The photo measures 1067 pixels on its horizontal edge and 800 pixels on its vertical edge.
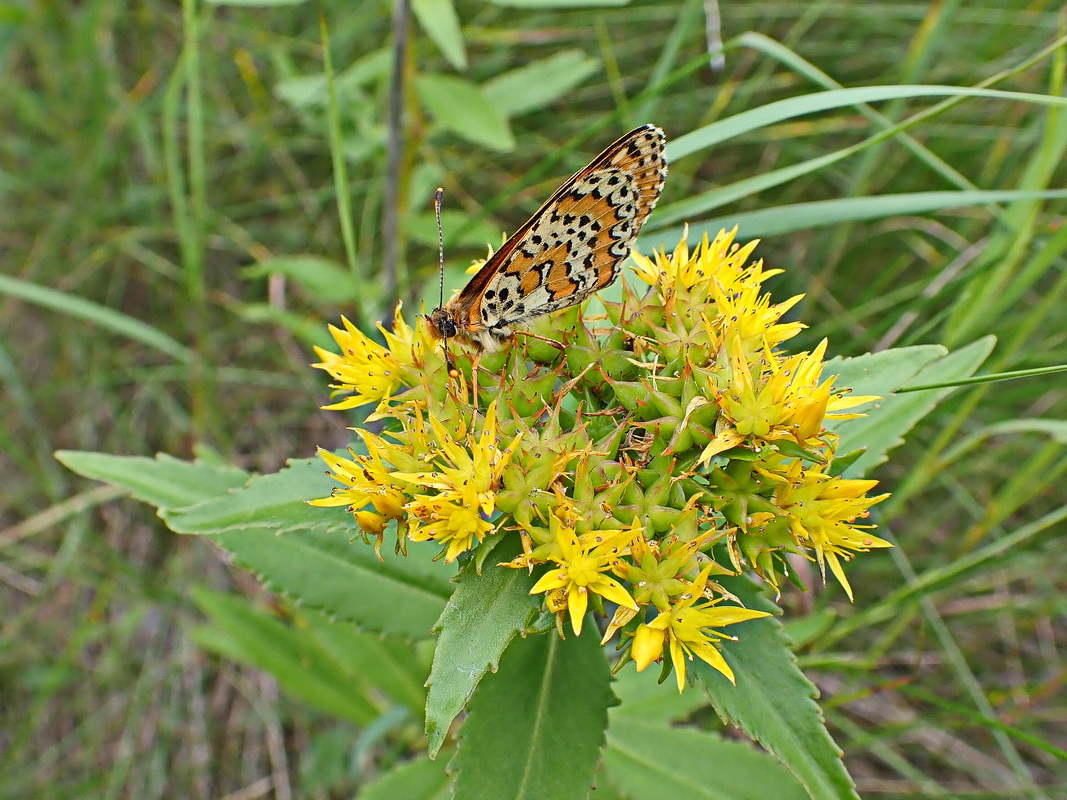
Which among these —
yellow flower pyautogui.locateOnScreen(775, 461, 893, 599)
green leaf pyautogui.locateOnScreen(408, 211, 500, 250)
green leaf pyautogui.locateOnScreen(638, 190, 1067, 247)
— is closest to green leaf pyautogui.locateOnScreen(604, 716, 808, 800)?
Answer: yellow flower pyautogui.locateOnScreen(775, 461, 893, 599)

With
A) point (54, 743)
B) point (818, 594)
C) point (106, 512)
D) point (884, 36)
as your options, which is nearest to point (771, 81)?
point (884, 36)

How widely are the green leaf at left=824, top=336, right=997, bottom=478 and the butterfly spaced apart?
68 centimetres

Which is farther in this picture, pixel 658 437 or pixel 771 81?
pixel 771 81

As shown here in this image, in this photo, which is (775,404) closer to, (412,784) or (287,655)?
(412,784)

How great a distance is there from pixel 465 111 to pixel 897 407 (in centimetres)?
211

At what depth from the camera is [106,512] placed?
4250 mm

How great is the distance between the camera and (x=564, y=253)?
2.23 m

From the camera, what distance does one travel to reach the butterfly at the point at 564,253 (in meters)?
2.13

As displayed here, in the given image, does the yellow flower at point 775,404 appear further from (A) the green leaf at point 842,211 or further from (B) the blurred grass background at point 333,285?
(B) the blurred grass background at point 333,285

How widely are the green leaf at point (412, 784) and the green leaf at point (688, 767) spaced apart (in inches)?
21.0

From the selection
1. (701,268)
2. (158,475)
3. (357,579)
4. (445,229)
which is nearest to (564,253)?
(701,268)

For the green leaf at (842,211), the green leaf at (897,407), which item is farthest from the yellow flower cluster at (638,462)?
the green leaf at (842,211)

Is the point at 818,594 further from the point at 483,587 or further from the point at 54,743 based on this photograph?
the point at 54,743

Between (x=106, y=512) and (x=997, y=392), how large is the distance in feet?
14.3
